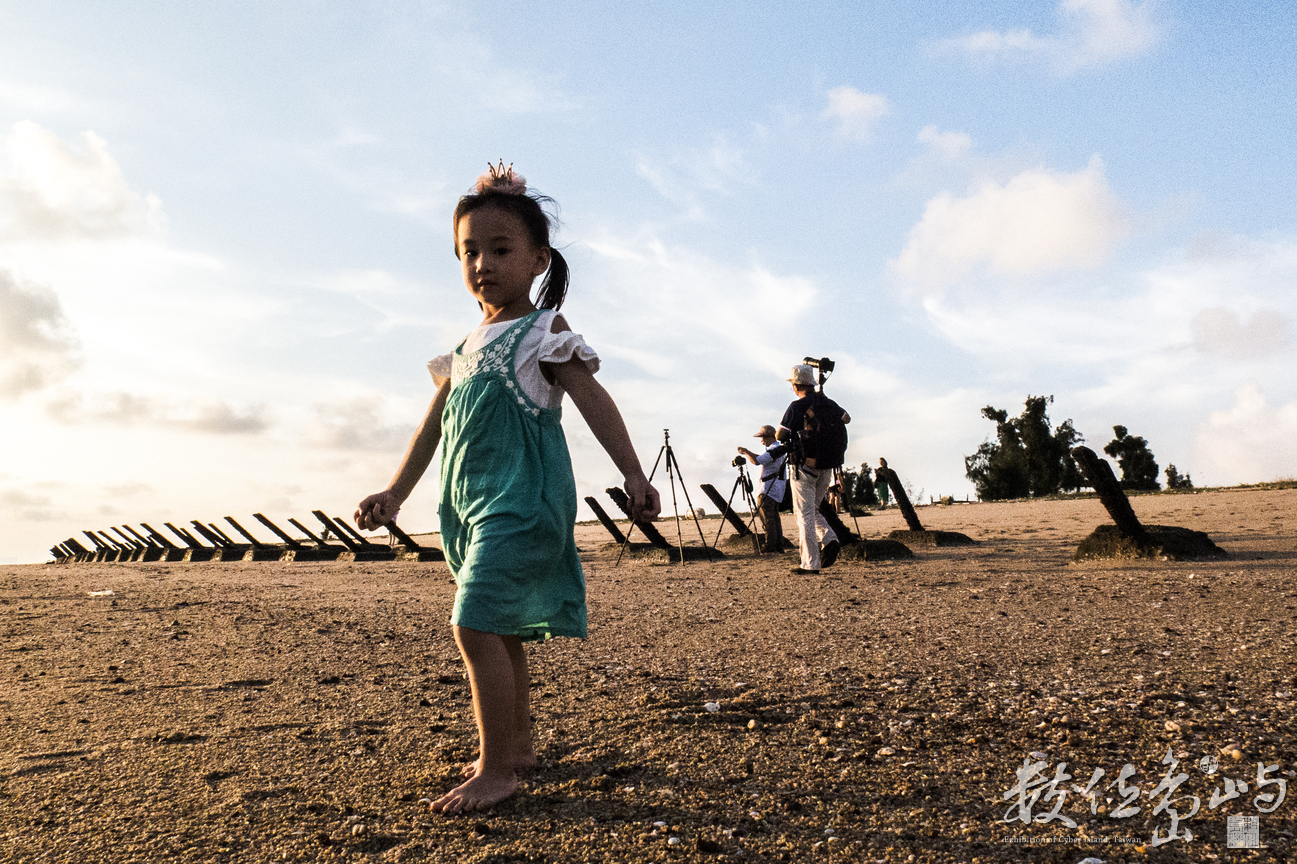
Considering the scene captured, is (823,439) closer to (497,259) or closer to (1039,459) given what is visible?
(497,259)

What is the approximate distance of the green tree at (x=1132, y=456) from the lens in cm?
4153

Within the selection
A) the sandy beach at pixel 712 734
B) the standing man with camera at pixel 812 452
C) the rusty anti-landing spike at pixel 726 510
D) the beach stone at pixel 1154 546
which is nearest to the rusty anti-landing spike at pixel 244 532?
the rusty anti-landing spike at pixel 726 510

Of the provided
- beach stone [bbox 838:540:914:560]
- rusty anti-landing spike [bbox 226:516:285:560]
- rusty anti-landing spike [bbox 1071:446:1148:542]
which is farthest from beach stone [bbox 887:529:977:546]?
rusty anti-landing spike [bbox 226:516:285:560]

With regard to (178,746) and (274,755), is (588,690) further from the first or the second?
Result: (178,746)

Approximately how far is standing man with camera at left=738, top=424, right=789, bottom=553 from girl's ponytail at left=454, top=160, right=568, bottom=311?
10.1m

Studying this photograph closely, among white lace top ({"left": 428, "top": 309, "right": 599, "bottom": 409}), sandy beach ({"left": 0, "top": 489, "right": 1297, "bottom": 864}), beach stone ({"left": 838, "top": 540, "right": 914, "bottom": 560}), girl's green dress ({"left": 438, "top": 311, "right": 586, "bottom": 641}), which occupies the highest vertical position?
white lace top ({"left": 428, "top": 309, "right": 599, "bottom": 409})

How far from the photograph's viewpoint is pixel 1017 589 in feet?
25.1

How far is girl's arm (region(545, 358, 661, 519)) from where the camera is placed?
126 inches

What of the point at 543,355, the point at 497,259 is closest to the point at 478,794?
the point at 543,355

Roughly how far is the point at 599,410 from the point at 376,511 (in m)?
1.05

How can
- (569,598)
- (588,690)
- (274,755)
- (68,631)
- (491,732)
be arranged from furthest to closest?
1. (68,631)
2. (588,690)
3. (274,755)
4. (569,598)
5. (491,732)

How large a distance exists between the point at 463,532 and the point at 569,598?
46 centimetres

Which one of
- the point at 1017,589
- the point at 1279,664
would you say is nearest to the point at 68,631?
the point at 1017,589

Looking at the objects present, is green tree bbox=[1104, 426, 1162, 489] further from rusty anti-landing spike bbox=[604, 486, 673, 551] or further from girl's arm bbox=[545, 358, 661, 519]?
girl's arm bbox=[545, 358, 661, 519]
